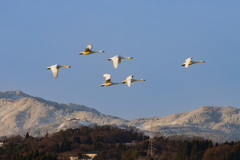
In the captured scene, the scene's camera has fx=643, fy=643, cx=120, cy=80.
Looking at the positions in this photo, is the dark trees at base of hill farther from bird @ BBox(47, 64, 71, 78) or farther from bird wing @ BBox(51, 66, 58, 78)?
bird wing @ BBox(51, 66, 58, 78)

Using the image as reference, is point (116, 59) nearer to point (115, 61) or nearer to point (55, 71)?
point (115, 61)

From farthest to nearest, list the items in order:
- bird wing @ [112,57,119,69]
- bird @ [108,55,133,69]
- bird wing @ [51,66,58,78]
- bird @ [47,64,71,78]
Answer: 1. bird @ [108,55,133,69]
2. bird wing @ [112,57,119,69]
3. bird @ [47,64,71,78]
4. bird wing @ [51,66,58,78]

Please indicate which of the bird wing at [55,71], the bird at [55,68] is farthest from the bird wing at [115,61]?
the bird wing at [55,71]

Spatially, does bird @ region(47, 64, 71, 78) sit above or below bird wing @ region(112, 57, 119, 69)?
below

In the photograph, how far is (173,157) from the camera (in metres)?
150

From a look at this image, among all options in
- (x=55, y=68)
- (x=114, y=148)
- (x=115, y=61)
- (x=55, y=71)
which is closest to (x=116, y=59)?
(x=115, y=61)

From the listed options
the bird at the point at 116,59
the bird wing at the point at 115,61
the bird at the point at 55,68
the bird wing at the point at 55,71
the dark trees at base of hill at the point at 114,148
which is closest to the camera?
the bird wing at the point at 55,71

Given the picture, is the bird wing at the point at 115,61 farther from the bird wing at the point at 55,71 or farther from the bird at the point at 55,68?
→ the bird wing at the point at 55,71

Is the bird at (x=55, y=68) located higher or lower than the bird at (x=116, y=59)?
lower

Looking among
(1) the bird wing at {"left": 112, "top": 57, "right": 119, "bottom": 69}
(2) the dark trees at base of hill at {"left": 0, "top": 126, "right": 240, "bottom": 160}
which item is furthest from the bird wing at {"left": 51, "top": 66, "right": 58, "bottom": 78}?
(2) the dark trees at base of hill at {"left": 0, "top": 126, "right": 240, "bottom": 160}

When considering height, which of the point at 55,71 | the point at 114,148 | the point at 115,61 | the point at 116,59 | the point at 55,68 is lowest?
the point at 55,71

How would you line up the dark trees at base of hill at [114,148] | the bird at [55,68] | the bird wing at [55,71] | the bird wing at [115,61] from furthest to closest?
1. the dark trees at base of hill at [114,148]
2. the bird wing at [115,61]
3. the bird at [55,68]
4. the bird wing at [55,71]

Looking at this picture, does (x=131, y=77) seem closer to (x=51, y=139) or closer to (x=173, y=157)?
(x=173, y=157)

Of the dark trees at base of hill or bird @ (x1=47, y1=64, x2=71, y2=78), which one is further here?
the dark trees at base of hill
